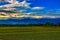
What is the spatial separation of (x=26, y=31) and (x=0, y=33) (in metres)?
0.45

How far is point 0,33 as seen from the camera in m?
3.18

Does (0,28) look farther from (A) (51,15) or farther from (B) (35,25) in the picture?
(A) (51,15)

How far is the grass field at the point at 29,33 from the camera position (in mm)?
3002

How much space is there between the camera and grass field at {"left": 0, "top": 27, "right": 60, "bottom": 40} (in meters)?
3.00

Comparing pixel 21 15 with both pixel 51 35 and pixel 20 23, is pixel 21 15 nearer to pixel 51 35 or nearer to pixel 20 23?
pixel 20 23

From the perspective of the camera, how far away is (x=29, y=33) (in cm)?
317

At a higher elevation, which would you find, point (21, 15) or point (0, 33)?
point (21, 15)

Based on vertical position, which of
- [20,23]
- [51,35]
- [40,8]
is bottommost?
[51,35]

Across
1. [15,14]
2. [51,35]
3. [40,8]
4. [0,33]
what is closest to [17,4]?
[15,14]

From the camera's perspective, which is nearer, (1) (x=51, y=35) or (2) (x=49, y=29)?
(1) (x=51, y=35)

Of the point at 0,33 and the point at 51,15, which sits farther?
the point at 51,15

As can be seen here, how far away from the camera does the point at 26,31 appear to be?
10.6ft

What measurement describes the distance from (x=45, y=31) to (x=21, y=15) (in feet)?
1.77

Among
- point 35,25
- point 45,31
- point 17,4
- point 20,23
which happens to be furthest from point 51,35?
point 17,4
